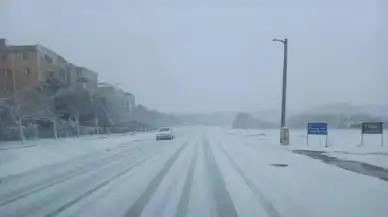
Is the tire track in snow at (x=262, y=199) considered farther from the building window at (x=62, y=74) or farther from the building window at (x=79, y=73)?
the building window at (x=62, y=74)

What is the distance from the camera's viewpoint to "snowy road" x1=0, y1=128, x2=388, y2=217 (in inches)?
362

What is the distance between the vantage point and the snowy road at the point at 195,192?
30.2 ft

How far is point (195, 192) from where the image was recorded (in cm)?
1166

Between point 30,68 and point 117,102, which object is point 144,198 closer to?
point 30,68

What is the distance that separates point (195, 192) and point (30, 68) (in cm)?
1796

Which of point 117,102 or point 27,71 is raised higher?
point 27,71

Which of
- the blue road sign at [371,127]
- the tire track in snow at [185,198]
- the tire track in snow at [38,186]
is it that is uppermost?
the blue road sign at [371,127]

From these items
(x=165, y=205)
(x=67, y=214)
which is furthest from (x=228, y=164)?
(x=67, y=214)

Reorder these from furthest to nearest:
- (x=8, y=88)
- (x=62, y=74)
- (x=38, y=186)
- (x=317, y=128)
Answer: (x=317, y=128) → (x=62, y=74) → (x=8, y=88) → (x=38, y=186)

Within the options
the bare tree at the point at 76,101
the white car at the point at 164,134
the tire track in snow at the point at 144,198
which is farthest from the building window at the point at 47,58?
the white car at the point at 164,134

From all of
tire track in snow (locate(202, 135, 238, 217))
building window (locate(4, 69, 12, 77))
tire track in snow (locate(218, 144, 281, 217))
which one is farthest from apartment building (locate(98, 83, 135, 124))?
tire track in snow (locate(218, 144, 281, 217))

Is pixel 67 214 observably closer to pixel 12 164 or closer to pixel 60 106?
pixel 12 164

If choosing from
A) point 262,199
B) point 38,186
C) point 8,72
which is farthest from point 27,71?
point 262,199

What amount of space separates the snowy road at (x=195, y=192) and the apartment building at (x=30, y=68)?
23.8 feet
